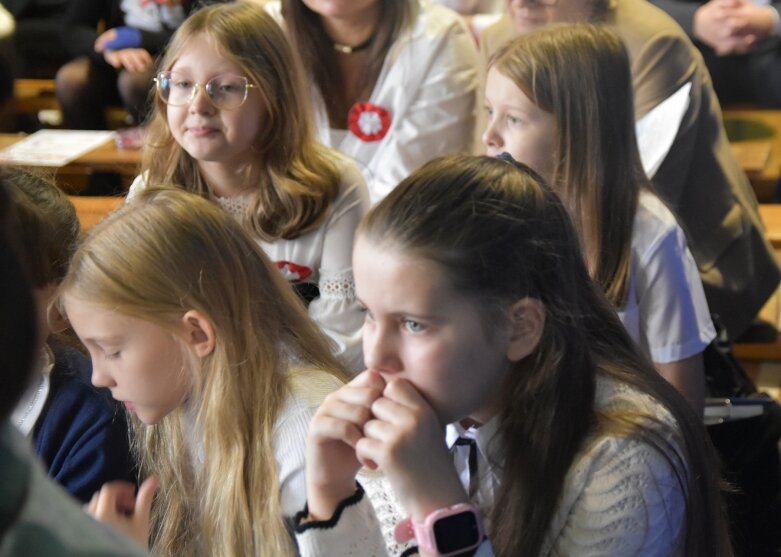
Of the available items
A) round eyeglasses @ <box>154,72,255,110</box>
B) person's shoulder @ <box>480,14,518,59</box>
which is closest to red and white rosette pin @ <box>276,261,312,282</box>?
round eyeglasses @ <box>154,72,255,110</box>

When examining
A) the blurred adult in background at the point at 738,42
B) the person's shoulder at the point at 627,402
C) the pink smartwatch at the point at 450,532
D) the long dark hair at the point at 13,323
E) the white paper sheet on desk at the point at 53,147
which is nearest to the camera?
the long dark hair at the point at 13,323

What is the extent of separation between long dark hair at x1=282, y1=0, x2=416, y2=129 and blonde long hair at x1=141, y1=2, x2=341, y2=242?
0.39m

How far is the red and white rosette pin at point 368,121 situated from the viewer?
8.73ft

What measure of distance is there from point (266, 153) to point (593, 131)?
2.20ft

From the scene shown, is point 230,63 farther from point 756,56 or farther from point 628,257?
point 756,56

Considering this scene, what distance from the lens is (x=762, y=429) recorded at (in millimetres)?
1861

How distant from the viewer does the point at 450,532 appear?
1.07m

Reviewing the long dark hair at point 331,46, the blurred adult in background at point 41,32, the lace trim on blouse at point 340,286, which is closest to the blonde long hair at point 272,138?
the lace trim on blouse at point 340,286

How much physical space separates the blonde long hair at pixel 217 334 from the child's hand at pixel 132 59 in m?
2.65

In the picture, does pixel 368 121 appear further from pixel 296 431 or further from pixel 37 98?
pixel 37 98

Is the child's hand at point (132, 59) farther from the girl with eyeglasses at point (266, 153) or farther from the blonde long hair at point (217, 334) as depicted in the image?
the blonde long hair at point (217, 334)

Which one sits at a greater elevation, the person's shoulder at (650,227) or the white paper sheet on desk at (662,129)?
the person's shoulder at (650,227)

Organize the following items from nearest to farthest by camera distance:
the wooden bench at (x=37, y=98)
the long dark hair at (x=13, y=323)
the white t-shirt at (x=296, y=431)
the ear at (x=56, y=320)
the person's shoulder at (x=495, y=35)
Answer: the long dark hair at (x=13, y=323)
the white t-shirt at (x=296, y=431)
the ear at (x=56, y=320)
the person's shoulder at (x=495, y=35)
the wooden bench at (x=37, y=98)

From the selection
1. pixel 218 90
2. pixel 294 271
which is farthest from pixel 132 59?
pixel 294 271
